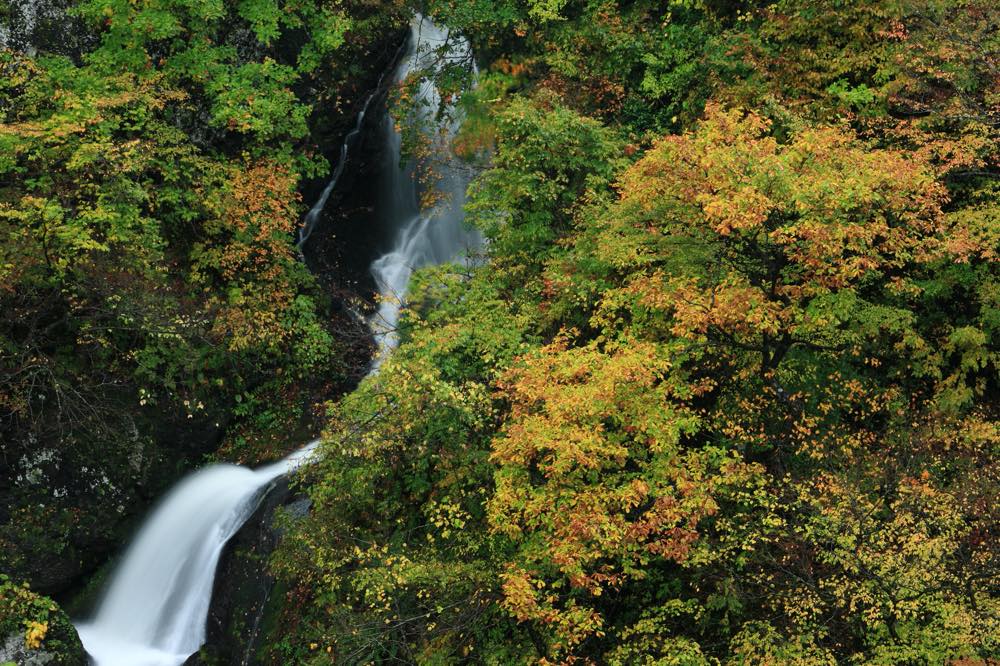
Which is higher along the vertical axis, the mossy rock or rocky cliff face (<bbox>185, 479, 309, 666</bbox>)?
the mossy rock

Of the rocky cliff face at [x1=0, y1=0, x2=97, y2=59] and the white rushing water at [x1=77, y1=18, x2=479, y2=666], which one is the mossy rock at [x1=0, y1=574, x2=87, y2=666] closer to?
the white rushing water at [x1=77, y1=18, x2=479, y2=666]

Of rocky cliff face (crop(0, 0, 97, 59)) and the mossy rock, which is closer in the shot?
the mossy rock

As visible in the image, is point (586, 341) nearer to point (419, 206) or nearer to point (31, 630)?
point (31, 630)

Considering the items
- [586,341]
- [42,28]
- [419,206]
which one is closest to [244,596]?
[586,341]

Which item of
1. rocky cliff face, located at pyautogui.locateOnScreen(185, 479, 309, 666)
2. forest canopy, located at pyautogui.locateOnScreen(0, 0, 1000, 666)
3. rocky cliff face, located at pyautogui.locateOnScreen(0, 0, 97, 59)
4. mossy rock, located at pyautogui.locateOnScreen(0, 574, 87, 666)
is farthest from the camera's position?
rocky cliff face, located at pyautogui.locateOnScreen(0, 0, 97, 59)

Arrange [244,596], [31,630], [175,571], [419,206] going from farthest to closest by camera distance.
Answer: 1. [419,206]
2. [175,571]
3. [244,596]
4. [31,630]

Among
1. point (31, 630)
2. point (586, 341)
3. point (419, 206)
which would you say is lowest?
point (586, 341)

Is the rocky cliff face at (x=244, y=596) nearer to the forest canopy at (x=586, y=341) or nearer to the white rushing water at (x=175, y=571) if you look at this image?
the white rushing water at (x=175, y=571)

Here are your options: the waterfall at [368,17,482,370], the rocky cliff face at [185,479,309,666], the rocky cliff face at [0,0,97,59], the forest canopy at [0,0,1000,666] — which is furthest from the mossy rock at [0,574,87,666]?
the rocky cliff face at [0,0,97,59]

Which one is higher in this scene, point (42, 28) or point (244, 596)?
point (42, 28)
